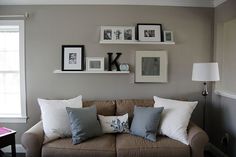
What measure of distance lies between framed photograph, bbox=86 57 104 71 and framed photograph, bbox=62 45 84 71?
0.09 meters

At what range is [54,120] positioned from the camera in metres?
2.77

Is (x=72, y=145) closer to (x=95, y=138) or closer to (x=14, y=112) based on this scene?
(x=95, y=138)

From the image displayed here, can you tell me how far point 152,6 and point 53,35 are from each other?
61.9 inches

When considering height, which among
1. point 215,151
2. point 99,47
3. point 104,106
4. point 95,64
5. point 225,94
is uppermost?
point 99,47

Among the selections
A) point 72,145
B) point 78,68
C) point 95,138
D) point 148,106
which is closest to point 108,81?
point 78,68

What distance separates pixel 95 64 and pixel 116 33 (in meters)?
0.57

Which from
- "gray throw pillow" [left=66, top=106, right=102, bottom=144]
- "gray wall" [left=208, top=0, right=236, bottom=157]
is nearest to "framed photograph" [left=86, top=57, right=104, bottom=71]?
"gray throw pillow" [left=66, top=106, right=102, bottom=144]

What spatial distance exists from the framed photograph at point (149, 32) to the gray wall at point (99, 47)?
9 centimetres

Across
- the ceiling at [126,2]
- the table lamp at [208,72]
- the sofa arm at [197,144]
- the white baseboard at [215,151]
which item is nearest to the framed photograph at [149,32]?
the ceiling at [126,2]

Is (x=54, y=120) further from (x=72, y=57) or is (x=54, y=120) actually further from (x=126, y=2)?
(x=126, y=2)

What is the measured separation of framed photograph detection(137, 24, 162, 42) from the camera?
3.38m

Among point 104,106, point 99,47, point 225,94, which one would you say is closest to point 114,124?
point 104,106

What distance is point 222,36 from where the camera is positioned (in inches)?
130

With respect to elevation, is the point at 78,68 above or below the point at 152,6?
below
